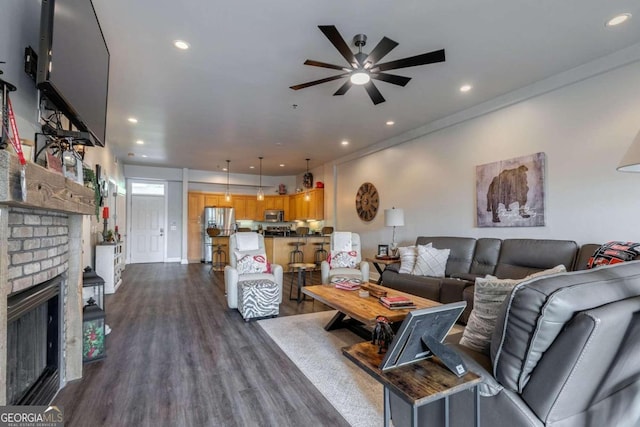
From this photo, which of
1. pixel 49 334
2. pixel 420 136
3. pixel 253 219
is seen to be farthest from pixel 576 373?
pixel 253 219

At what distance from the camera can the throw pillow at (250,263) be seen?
13.9ft

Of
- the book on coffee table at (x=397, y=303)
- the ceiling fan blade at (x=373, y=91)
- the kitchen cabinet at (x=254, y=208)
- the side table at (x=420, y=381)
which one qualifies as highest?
the ceiling fan blade at (x=373, y=91)

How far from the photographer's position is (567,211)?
11.2 feet

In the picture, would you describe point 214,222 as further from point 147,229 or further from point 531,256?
point 531,256

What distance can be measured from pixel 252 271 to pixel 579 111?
429 centimetres

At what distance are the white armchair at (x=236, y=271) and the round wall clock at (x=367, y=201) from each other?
2.77 metres

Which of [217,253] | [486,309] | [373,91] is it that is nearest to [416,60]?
[373,91]

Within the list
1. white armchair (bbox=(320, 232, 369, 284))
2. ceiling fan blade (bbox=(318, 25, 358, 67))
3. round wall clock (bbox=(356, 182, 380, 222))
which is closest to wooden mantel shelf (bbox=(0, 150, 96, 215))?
ceiling fan blade (bbox=(318, 25, 358, 67))

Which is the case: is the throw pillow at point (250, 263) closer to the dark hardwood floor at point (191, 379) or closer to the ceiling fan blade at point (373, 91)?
the dark hardwood floor at point (191, 379)

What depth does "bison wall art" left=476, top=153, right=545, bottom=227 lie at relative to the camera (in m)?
3.67

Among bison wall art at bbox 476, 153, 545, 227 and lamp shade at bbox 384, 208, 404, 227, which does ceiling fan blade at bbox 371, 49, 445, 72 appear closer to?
bison wall art at bbox 476, 153, 545, 227

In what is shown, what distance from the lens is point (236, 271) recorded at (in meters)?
4.13

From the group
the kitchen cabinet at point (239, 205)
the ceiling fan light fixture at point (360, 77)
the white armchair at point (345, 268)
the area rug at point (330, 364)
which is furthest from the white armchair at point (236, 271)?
the kitchen cabinet at point (239, 205)

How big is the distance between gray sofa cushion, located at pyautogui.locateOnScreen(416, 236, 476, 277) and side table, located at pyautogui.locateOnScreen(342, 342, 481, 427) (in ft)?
10.4
